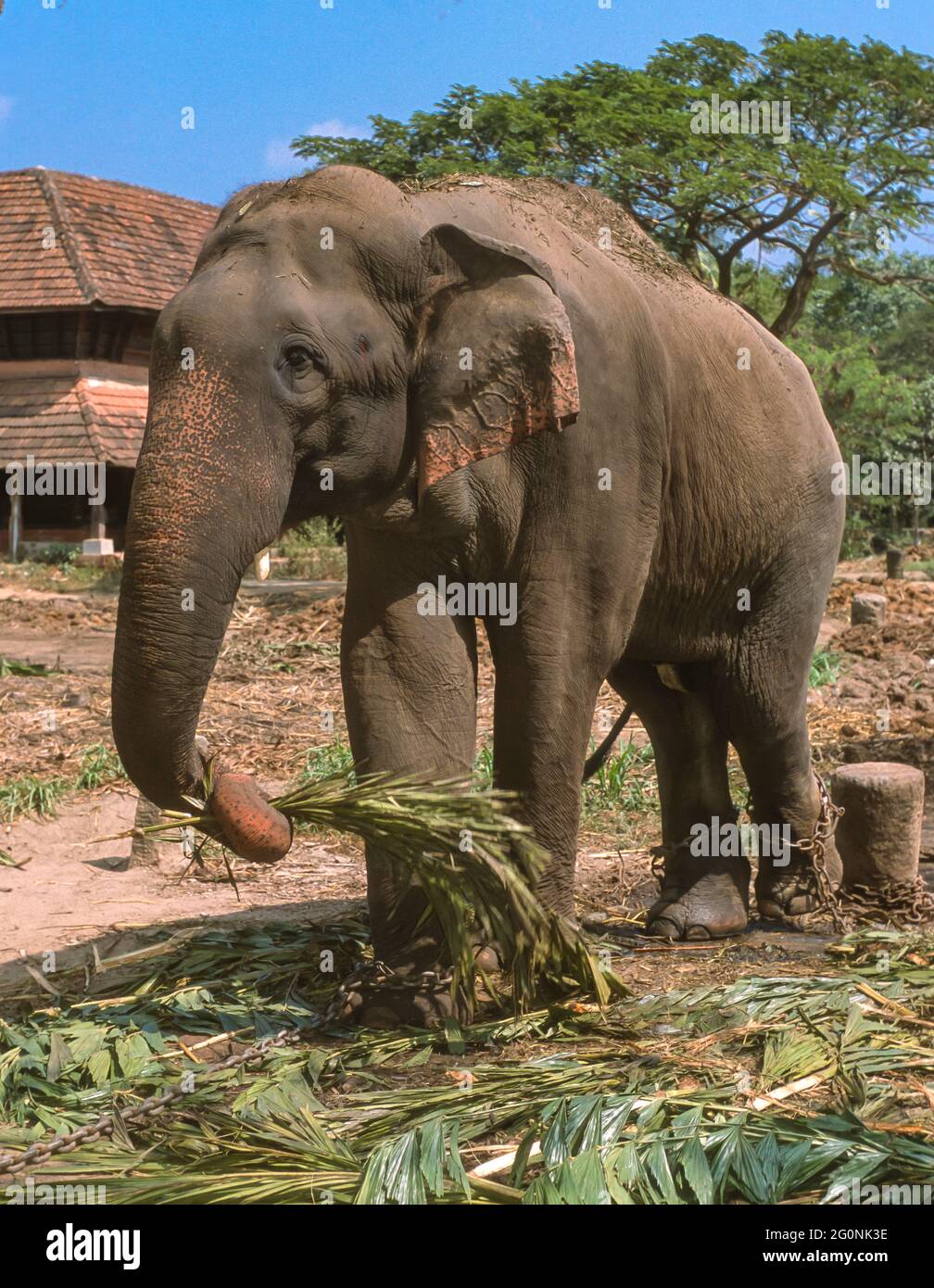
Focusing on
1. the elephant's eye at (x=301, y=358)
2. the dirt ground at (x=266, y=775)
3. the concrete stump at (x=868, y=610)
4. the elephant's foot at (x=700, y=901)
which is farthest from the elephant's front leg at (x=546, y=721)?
the concrete stump at (x=868, y=610)

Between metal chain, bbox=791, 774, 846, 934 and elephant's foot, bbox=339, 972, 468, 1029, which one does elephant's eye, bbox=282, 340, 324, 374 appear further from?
metal chain, bbox=791, 774, 846, 934

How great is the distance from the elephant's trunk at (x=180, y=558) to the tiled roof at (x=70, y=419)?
67.3 feet

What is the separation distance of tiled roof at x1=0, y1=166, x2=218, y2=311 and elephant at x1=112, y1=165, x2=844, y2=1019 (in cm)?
1971

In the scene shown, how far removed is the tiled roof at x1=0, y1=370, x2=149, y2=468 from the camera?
79.6ft

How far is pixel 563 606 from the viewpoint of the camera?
4961 mm

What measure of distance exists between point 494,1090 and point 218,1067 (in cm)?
88

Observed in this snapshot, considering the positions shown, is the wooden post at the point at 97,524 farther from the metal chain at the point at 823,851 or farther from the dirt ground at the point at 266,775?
the metal chain at the point at 823,851

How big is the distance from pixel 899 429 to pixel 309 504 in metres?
30.6

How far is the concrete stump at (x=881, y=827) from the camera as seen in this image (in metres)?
6.62

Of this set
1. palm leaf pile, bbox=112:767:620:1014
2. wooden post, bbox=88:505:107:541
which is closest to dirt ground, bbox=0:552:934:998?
palm leaf pile, bbox=112:767:620:1014

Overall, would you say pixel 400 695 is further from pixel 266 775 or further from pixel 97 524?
pixel 97 524

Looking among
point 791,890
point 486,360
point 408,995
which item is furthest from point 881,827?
point 486,360

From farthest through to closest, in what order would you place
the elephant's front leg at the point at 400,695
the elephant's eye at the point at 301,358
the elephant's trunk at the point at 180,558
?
the elephant's front leg at the point at 400,695, the elephant's eye at the point at 301,358, the elephant's trunk at the point at 180,558

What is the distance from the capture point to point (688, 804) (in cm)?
645
